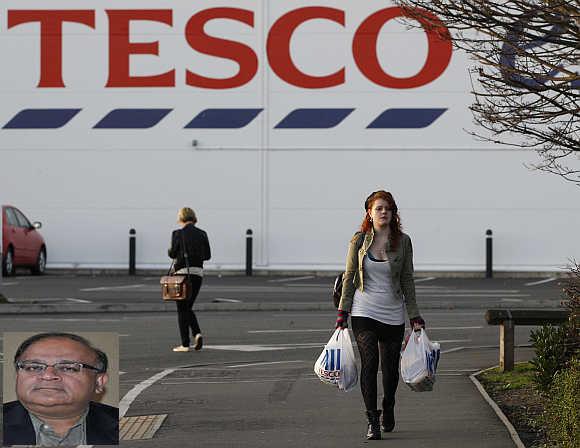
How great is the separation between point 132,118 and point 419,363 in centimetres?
2407

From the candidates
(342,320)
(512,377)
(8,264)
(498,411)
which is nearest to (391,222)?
(342,320)

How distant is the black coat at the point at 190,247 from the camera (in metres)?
16.6

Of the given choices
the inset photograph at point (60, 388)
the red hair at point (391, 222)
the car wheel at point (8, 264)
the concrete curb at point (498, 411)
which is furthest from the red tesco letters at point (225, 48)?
the inset photograph at point (60, 388)

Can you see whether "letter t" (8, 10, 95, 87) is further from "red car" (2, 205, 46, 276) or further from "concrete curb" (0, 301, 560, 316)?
"concrete curb" (0, 301, 560, 316)

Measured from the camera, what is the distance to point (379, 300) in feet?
33.5

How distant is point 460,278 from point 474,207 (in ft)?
5.79

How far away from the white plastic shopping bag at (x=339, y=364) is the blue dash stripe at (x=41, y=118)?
24401 mm

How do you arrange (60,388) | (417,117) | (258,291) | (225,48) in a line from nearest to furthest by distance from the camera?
(60,388)
(258,291)
(417,117)
(225,48)

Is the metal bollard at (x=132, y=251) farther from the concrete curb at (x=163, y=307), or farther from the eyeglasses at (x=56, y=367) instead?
the eyeglasses at (x=56, y=367)

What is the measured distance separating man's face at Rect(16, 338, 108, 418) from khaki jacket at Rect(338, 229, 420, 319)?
3.54 meters

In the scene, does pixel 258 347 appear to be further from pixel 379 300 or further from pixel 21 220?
pixel 21 220

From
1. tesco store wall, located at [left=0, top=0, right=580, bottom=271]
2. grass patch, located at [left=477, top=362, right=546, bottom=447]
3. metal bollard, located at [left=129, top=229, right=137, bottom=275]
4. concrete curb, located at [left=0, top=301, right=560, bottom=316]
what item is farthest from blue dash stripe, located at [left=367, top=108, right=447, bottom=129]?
grass patch, located at [left=477, top=362, right=546, bottom=447]

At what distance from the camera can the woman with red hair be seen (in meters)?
10.2

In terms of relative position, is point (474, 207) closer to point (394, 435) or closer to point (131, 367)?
point (131, 367)
